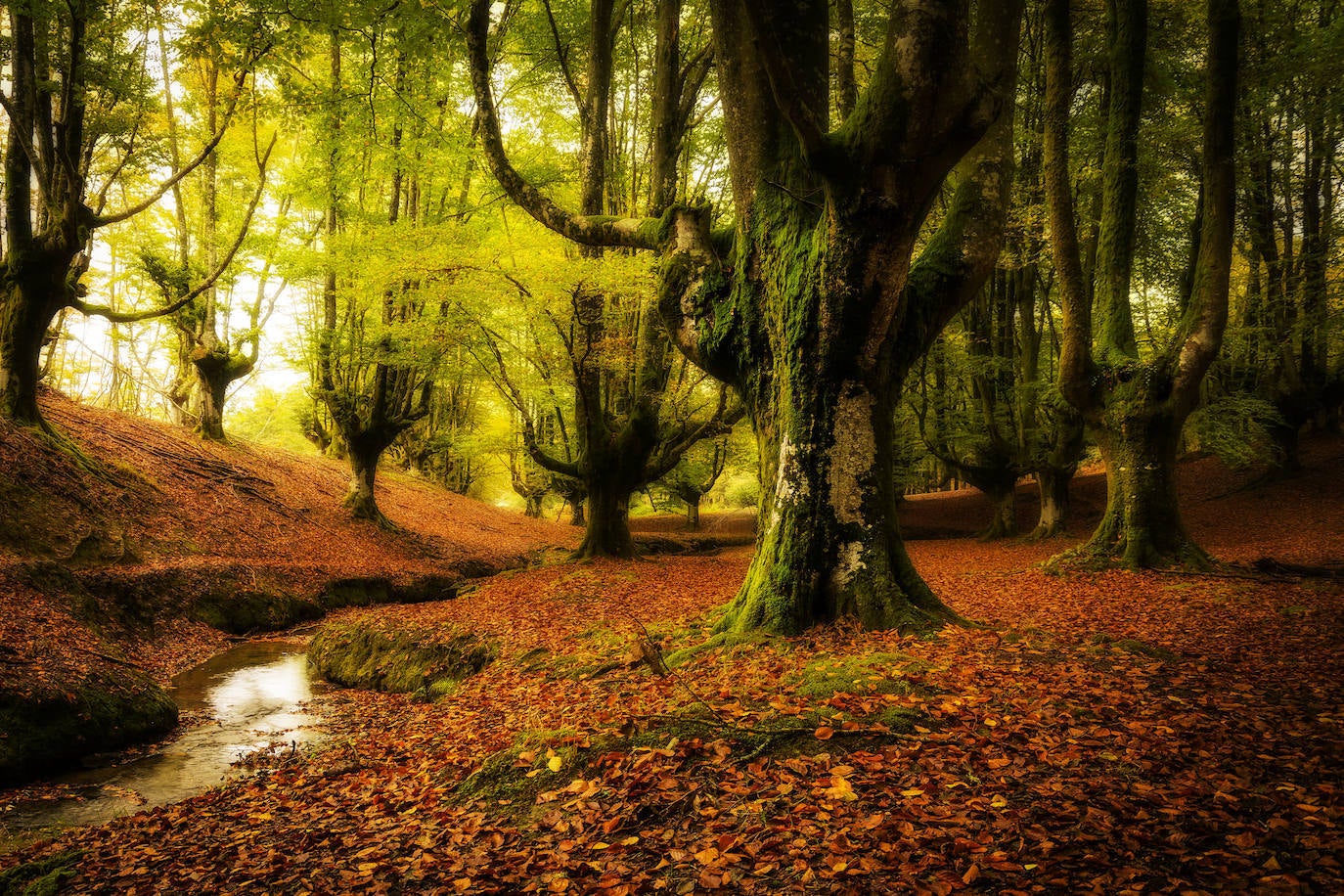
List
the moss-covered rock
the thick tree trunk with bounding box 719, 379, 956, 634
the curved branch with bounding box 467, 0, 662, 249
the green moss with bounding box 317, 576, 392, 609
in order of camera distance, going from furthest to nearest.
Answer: the green moss with bounding box 317, 576, 392, 609, the curved branch with bounding box 467, 0, 662, 249, the thick tree trunk with bounding box 719, 379, 956, 634, the moss-covered rock

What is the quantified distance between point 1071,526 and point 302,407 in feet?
89.2

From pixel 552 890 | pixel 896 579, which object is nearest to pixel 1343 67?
pixel 896 579

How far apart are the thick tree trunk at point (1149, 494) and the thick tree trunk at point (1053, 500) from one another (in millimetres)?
6465

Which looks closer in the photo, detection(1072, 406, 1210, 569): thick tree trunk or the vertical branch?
detection(1072, 406, 1210, 569): thick tree trunk

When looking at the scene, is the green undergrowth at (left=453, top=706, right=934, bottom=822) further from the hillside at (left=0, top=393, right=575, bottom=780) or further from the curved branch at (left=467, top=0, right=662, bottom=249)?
the curved branch at (left=467, top=0, right=662, bottom=249)

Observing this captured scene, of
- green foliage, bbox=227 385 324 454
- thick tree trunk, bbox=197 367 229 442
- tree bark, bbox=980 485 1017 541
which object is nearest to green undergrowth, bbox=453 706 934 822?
thick tree trunk, bbox=197 367 229 442

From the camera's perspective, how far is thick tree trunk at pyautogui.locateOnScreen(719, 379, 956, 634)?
5328 millimetres

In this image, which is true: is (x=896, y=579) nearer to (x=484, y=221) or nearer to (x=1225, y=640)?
(x=1225, y=640)

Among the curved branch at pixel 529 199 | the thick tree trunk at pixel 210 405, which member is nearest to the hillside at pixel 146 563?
the thick tree trunk at pixel 210 405

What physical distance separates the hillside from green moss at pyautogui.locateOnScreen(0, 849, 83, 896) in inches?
88.9

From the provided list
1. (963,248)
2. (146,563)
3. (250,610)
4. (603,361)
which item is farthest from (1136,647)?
(146,563)

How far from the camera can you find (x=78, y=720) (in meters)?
5.30

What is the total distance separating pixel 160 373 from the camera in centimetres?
2408

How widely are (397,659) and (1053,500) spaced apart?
600 inches
